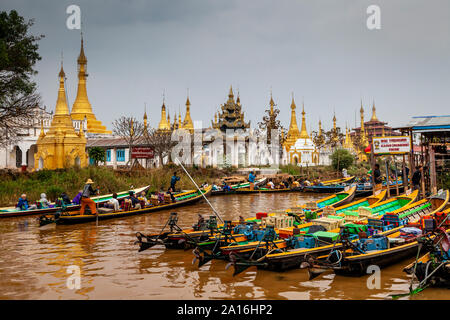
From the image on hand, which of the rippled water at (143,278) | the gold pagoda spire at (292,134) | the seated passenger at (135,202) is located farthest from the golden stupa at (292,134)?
the rippled water at (143,278)

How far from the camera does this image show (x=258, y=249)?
336 inches

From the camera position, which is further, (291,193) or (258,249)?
(291,193)

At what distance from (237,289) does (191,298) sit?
0.93m

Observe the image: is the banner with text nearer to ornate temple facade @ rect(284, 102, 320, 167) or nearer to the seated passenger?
the seated passenger

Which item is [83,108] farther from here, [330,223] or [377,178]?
[330,223]

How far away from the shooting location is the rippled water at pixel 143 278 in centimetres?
702

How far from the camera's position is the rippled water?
7.02 meters

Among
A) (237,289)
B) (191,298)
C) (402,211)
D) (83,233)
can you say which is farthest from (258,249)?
(83,233)

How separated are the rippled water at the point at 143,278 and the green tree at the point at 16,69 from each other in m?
10.5

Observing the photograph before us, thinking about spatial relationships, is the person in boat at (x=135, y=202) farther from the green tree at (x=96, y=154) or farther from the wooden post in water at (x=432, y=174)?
the green tree at (x=96, y=154)

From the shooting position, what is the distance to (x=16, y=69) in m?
19.6

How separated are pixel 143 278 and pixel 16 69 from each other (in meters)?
16.2

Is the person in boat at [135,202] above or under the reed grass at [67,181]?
under
